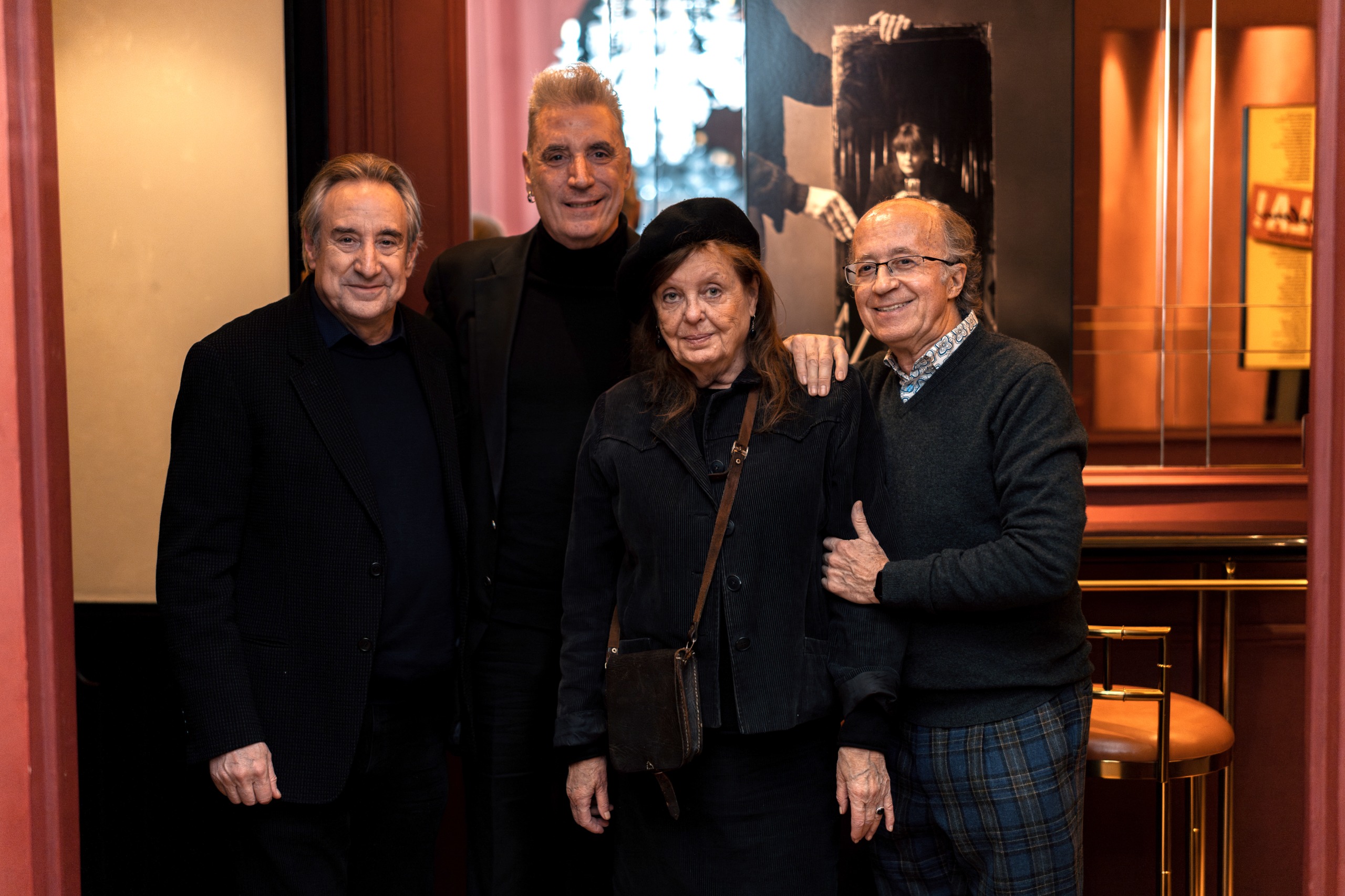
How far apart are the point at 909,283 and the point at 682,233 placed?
449 mm

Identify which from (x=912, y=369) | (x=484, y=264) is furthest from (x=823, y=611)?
(x=484, y=264)

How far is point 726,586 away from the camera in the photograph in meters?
1.85

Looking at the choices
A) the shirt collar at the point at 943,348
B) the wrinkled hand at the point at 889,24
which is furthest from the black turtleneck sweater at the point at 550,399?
the wrinkled hand at the point at 889,24

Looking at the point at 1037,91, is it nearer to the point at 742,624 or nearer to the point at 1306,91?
the point at 1306,91

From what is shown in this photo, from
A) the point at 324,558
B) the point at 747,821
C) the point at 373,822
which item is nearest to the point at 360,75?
the point at 324,558

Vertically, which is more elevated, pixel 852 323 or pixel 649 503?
pixel 852 323

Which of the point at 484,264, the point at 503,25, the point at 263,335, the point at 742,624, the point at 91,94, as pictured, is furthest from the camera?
the point at 503,25

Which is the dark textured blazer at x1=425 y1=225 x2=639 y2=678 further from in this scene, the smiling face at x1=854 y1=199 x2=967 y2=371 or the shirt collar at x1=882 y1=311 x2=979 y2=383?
the shirt collar at x1=882 y1=311 x2=979 y2=383

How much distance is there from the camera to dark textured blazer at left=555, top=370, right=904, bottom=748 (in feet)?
6.08

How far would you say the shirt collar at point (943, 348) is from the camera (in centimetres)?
204

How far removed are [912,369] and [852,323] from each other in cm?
132

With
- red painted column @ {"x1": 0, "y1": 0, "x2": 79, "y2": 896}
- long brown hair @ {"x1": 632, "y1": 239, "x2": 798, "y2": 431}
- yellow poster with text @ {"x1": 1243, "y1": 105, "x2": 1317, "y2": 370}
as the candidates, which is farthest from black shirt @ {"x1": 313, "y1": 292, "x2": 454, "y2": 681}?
yellow poster with text @ {"x1": 1243, "y1": 105, "x2": 1317, "y2": 370}

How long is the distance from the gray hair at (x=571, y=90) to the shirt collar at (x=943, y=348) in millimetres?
868

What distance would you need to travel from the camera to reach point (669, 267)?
194 centimetres
